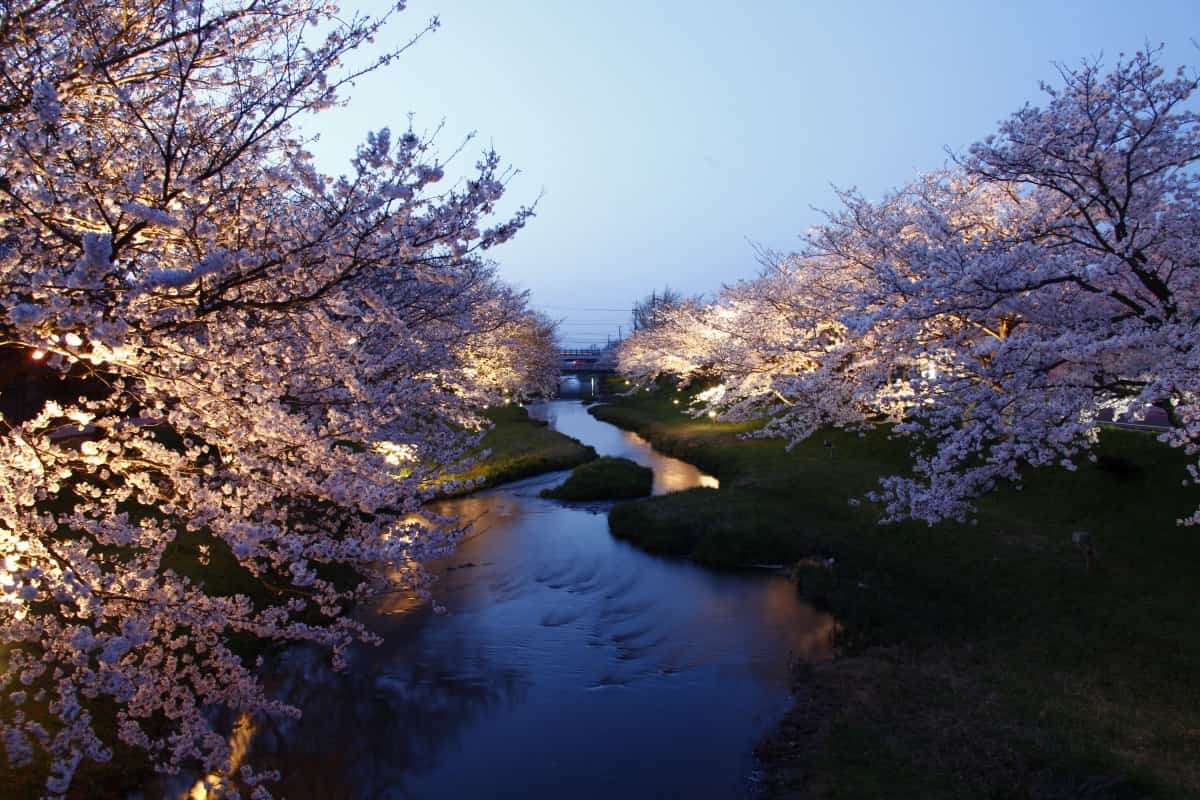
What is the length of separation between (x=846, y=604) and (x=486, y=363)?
21.7 m

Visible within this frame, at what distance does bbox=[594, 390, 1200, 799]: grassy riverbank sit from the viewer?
304 inches

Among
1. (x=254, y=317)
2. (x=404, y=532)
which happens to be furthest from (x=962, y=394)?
(x=254, y=317)

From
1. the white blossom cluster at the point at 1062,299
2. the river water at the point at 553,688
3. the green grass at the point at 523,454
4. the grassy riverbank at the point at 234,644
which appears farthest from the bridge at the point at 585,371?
the white blossom cluster at the point at 1062,299

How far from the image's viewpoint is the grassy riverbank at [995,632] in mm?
7730

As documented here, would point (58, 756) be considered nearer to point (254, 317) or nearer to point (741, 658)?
point (254, 317)

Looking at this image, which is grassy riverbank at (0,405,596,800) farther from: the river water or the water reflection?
the water reflection

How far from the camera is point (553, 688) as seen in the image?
11656mm

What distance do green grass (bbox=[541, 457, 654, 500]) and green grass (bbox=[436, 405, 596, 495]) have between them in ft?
8.08

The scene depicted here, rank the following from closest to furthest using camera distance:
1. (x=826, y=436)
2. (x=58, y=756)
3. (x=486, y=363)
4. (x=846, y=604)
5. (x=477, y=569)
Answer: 1. (x=58, y=756)
2. (x=846, y=604)
3. (x=477, y=569)
4. (x=826, y=436)
5. (x=486, y=363)

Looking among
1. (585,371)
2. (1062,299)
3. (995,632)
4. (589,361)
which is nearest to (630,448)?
(995,632)

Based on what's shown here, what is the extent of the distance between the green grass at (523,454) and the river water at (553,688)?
8498mm

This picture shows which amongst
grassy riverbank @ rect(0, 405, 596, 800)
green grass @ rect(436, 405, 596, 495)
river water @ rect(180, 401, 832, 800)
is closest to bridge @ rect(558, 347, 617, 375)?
green grass @ rect(436, 405, 596, 495)

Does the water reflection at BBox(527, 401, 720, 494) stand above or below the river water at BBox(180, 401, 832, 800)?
above

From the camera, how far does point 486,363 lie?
107ft
